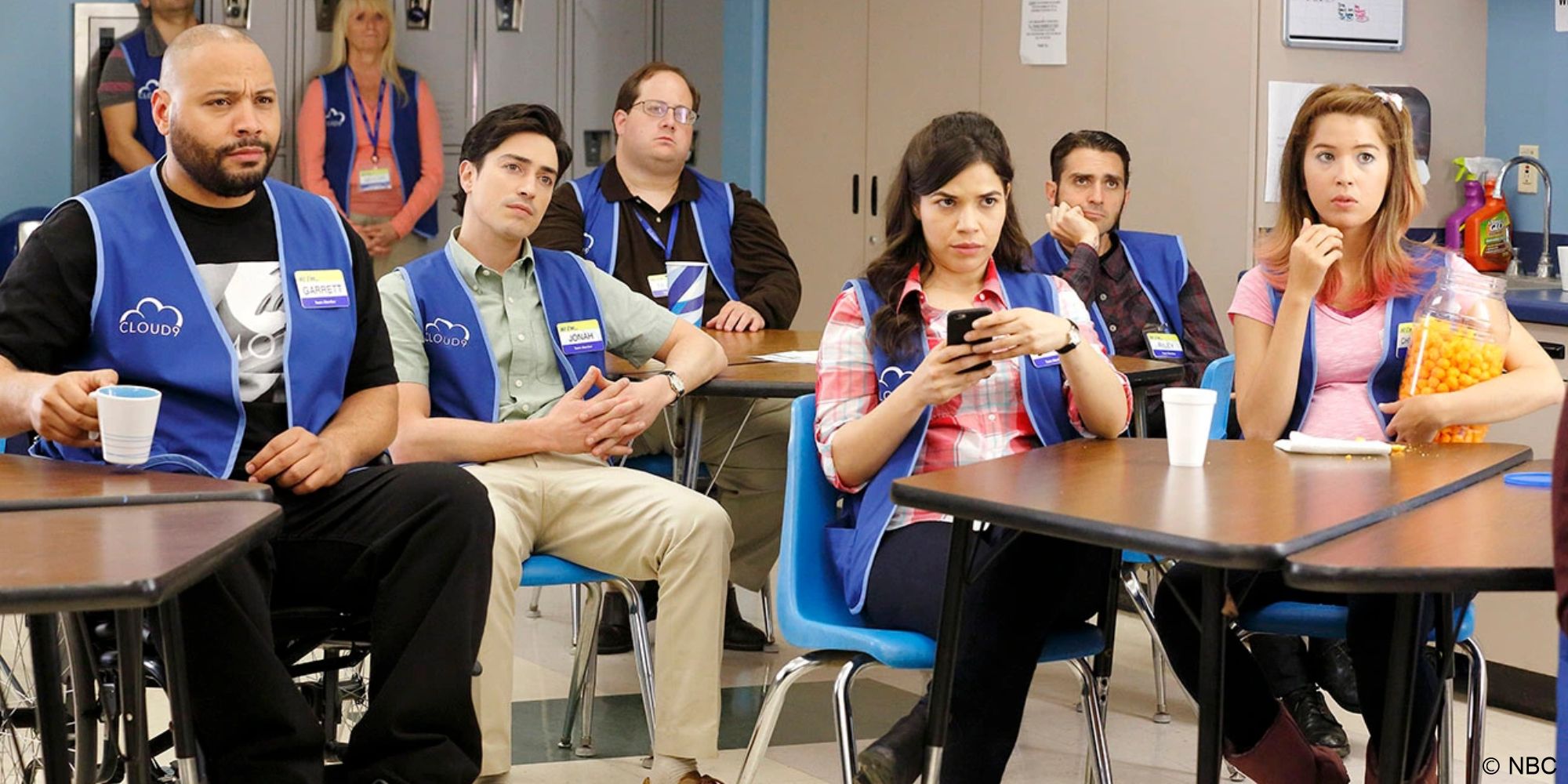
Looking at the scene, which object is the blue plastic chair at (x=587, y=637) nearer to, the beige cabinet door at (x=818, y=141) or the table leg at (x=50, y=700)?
the table leg at (x=50, y=700)

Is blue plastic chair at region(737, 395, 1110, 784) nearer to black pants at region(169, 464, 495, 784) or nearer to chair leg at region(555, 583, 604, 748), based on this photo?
black pants at region(169, 464, 495, 784)

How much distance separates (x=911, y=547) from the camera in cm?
246

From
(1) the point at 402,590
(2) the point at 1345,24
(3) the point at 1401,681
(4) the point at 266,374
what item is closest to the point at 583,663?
(1) the point at 402,590

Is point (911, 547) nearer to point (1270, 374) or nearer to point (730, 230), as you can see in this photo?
point (1270, 374)

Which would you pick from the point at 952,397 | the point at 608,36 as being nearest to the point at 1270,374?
the point at 952,397

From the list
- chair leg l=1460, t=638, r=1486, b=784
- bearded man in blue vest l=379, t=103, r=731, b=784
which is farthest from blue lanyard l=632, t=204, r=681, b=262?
chair leg l=1460, t=638, r=1486, b=784

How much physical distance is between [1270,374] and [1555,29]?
8.91ft

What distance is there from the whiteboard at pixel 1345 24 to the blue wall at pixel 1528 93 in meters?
0.30

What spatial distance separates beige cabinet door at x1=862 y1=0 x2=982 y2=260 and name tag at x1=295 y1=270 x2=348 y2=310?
330 cm

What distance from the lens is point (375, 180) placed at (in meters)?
6.57

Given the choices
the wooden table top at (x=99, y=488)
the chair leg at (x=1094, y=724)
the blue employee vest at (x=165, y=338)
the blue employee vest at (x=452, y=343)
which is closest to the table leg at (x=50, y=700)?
the wooden table top at (x=99, y=488)

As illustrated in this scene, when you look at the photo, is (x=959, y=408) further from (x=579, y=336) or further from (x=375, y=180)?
(x=375, y=180)

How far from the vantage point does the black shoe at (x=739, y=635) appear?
14.1ft

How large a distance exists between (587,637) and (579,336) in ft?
2.01
